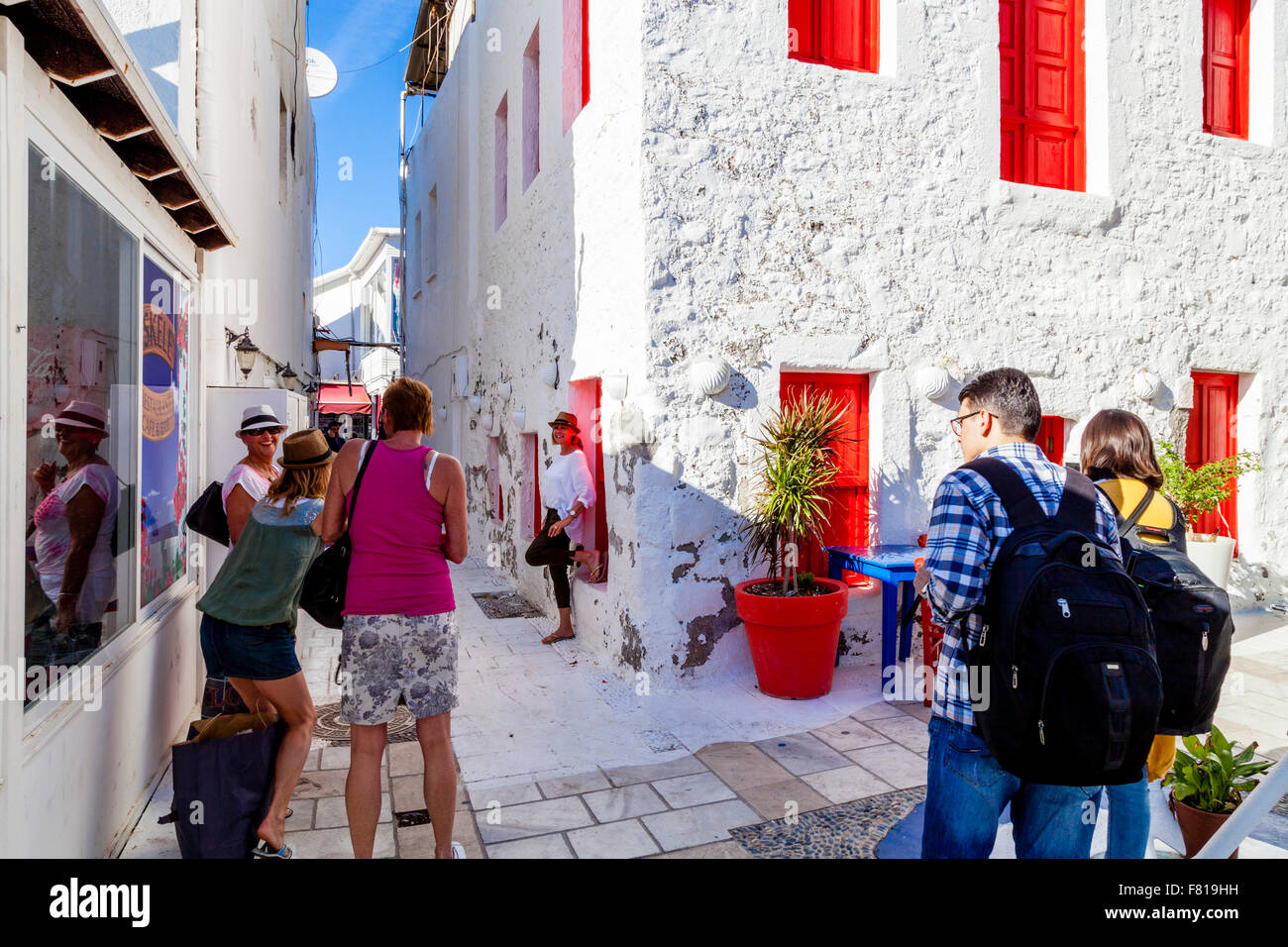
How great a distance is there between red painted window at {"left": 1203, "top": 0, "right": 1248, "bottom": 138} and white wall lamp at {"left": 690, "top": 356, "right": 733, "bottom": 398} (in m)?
5.39

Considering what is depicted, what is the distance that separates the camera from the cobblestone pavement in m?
3.35

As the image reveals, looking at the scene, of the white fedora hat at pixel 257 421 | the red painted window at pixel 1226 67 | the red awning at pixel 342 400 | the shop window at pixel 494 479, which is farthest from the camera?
the red awning at pixel 342 400

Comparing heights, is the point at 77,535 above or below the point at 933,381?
below

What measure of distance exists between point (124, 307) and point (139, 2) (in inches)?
84.1

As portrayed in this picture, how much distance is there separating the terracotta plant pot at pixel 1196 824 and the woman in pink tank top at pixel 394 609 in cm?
257

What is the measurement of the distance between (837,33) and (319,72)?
11775mm

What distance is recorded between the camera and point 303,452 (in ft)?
10.5

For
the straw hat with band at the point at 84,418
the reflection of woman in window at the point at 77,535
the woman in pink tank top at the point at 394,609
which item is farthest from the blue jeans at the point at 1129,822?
the straw hat with band at the point at 84,418

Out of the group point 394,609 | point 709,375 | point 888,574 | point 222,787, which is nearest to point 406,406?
point 394,609

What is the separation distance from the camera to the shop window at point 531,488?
27.3 feet

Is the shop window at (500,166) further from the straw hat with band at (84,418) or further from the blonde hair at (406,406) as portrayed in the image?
the blonde hair at (406,406)

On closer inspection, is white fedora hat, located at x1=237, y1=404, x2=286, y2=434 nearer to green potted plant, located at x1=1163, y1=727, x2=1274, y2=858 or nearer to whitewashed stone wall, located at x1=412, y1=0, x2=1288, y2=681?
whitewashed stone wall, located at x1=412, y1=0, x2=1288, y2=681

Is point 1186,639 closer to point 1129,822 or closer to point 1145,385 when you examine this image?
point 1129,822

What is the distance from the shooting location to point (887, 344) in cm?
590
